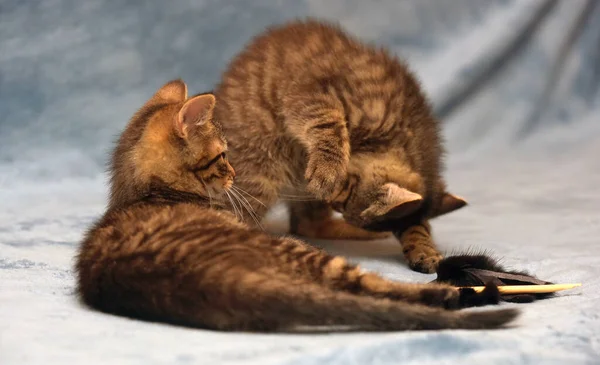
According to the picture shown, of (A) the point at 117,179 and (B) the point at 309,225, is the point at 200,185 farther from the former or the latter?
(B) the point at 309,225

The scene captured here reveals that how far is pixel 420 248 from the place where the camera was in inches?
103

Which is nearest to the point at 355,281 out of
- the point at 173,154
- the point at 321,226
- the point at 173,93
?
the point at 173,154

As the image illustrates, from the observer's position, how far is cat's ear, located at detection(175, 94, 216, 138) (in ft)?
7.41

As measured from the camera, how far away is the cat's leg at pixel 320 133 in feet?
8.40

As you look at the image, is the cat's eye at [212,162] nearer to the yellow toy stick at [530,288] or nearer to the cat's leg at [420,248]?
the cat's leg at [420,248]

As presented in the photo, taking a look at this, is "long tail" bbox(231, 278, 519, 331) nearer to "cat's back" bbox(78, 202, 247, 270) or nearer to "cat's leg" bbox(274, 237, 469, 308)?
"cat's leg" bbox(274, 237, 469, 308)

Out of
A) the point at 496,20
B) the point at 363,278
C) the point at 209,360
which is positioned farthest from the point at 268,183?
the point at 496,20

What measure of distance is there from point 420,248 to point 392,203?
19 centimetres

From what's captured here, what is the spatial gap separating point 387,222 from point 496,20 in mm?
1814

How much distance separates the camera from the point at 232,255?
176cm

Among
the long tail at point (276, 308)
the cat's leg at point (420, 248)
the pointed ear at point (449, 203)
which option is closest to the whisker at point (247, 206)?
the cat's leg at point (420, 248)

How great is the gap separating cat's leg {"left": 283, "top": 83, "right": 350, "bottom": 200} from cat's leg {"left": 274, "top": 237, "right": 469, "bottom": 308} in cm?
67

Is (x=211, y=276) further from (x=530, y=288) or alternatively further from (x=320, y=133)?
(x=320, y=133)

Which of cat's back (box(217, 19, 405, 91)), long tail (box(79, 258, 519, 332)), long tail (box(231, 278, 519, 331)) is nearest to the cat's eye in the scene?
cat's back (box(217, 19, 405, 91))
